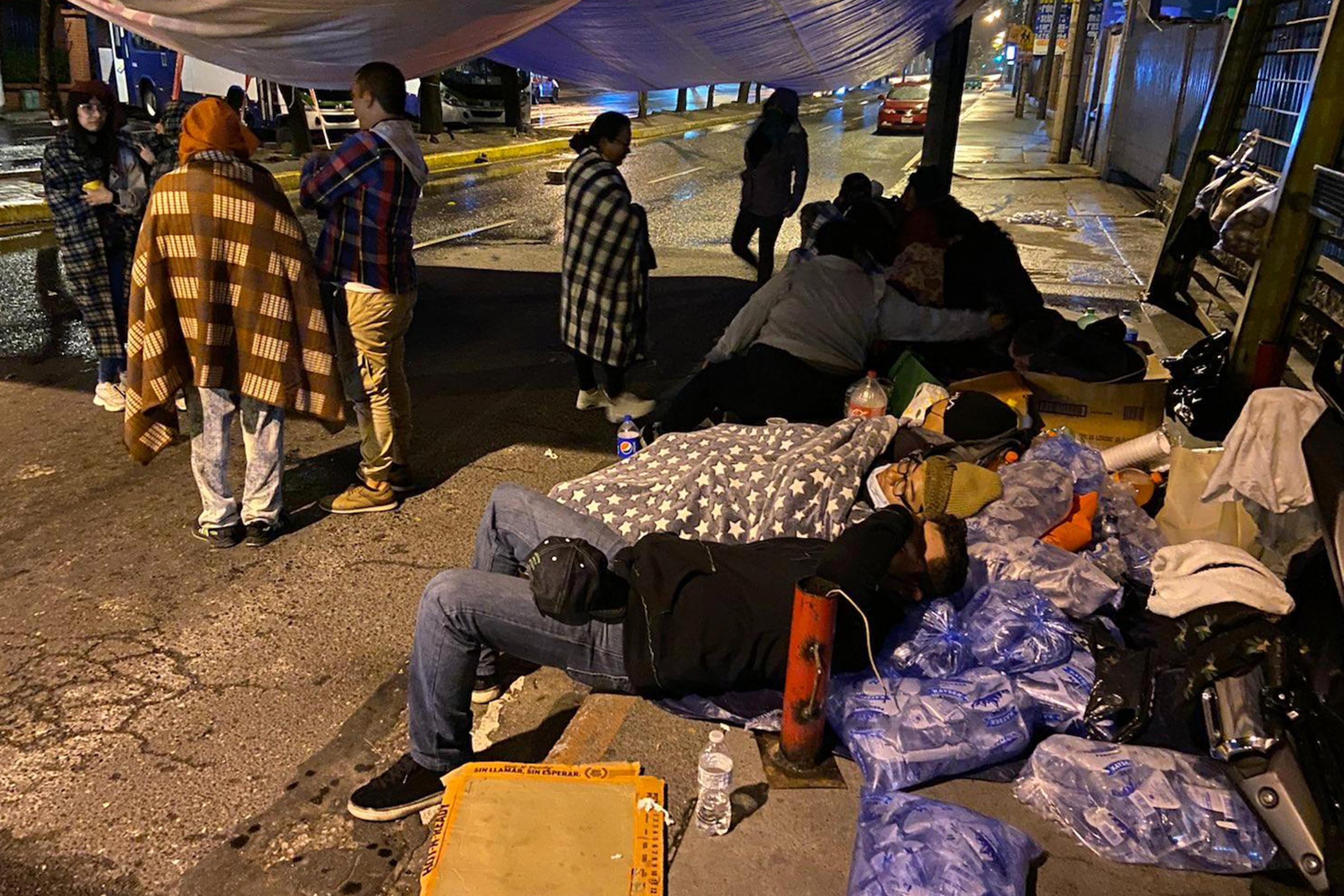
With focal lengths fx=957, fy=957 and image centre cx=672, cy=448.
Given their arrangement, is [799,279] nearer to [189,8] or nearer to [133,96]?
[189,8]

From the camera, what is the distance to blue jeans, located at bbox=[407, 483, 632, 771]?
2783mm

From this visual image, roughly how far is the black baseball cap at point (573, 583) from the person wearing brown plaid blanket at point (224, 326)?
205cm

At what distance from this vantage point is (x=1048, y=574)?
135 inches

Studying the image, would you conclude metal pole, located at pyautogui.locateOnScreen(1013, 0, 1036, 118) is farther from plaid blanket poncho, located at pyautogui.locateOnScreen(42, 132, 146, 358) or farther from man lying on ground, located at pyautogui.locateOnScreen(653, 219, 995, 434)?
plaid blanket poncho, located at pyautogui.locateOnScreen(42, 132, 146, 358)

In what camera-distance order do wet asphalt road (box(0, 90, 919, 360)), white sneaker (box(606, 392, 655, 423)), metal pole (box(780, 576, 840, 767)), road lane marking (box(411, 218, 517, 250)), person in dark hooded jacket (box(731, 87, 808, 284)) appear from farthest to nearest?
road lane marking (box(411, 218, 517, 250)) → person in dark hooded jacket (box(731, 87, 808, 284)) → wet asphalt road (box(0, 90, 919, 360)) → white sneaker (box(606, 392, 655, 423)) → metal pole (box(780, 576, 840, 767))

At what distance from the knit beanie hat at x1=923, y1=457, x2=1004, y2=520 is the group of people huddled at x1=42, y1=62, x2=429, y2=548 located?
2.63 meters

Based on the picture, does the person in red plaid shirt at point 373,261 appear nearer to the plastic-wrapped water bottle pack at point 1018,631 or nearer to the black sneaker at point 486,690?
the black sneaker at point 486,690

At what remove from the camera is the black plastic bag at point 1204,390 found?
5.32m

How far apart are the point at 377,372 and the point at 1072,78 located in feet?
65.1

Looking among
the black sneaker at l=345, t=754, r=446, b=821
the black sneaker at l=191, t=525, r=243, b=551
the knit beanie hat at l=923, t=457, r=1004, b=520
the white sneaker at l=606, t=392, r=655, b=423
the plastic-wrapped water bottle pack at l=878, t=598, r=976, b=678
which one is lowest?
the black sneaker at l=345, t=754, r=446, b=821

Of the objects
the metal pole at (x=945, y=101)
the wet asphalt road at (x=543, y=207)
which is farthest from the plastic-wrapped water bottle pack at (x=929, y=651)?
the metal pole at (x=945, y=101)

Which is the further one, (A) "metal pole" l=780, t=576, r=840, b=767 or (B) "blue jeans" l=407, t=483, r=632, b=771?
(B) "blue jeans" l=407, t=483, r=632, b=771

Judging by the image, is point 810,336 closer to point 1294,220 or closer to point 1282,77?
point 1294,220

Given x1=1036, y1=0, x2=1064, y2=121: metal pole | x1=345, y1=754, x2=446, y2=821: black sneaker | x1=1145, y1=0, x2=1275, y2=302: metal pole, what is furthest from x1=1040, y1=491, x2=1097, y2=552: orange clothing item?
x1=1036, y1=0, x2=1064, y2=121: metal pole
